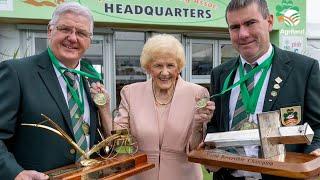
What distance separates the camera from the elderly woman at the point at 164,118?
7.98ft

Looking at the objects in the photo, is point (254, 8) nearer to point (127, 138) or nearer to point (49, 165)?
point (127, 138)

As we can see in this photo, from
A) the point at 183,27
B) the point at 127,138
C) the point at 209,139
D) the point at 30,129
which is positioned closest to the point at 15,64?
the point at 30,129

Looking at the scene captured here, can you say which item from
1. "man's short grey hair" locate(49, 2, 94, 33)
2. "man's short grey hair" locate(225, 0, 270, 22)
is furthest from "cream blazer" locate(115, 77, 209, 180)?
"man's short grey hair" locate(49, 2, 94, 33)

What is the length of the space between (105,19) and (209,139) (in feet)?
18.4

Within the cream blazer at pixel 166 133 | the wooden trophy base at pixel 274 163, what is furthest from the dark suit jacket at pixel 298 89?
the cream blazer at pixel 166 133

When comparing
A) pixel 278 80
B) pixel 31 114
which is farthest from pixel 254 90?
pixel 31 114

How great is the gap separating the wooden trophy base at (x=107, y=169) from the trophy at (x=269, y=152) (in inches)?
13.2

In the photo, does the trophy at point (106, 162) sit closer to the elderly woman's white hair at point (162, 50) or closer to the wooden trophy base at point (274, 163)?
the wooden trophy base at point (274, 163)

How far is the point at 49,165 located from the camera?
1827 mm

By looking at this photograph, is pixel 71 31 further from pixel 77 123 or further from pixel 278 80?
pixel 278 80

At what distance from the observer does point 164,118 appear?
2.49 m

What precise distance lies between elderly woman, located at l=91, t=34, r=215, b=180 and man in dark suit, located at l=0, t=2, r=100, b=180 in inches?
19.8

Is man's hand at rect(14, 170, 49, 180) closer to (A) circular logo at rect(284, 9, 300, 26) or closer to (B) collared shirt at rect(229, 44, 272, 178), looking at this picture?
(B) collared shirt at rect(229, 44, 272, 178)

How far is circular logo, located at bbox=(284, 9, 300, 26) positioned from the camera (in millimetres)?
8828
